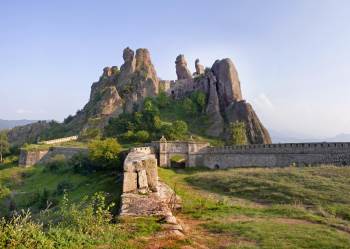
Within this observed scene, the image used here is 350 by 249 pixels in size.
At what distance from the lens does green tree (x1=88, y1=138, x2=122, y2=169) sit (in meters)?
39.8

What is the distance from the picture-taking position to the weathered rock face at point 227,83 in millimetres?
63406

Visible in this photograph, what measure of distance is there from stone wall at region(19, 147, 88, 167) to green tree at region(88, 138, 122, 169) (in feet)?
46.2

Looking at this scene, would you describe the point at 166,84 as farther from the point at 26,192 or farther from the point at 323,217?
the point at 323,217

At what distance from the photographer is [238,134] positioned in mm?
51875

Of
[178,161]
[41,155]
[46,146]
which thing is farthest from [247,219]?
[46,146]

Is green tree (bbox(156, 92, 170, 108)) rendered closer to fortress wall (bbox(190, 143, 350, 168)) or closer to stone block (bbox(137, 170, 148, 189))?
fortress wall (bbox(190, 143, 350, 168))

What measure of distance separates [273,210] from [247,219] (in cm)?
242

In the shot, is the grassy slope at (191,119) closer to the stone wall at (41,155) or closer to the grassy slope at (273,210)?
the stone wall at (41,155)

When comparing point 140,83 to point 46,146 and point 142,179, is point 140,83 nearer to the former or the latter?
point 46,146

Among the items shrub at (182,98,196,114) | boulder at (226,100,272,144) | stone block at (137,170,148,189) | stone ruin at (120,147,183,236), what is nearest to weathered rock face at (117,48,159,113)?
shrub at (182,98,196,114)

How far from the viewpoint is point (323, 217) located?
17.3 m

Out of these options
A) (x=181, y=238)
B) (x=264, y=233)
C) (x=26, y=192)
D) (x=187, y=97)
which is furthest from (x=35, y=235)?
(x=187, y=97)

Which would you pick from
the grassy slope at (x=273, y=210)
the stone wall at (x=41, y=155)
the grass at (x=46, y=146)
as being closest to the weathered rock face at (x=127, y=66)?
the grass at (x=46, y=146)

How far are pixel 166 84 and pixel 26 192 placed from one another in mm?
43973
